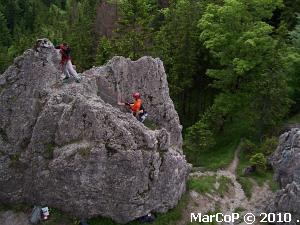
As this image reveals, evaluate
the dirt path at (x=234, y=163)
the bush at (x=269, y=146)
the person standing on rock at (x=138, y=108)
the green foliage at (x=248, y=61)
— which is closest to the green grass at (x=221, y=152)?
the dirt path at (x=234, y=163)

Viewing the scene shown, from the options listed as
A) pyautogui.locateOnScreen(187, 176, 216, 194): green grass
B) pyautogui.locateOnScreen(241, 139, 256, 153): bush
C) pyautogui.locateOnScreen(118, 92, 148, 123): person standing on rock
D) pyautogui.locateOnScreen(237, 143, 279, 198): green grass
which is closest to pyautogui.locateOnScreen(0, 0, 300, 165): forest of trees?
pyautogui.locateOnScreen(241, 139, 256, 153): bush

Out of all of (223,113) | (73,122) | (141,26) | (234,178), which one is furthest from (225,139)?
(73,122)

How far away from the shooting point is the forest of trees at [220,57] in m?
43.8

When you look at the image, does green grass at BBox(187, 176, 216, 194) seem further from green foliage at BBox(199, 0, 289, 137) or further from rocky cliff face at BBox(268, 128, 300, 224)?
green foliage at BBox(199, 0, 289, 137)

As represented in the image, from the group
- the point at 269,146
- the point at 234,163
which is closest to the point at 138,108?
the point at 234,163

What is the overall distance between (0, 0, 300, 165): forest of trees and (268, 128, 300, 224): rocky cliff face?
5536 millimetres

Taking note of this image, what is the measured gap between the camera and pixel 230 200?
3575cm

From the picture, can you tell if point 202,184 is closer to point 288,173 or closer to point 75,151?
point 288,173

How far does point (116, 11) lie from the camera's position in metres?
66.2

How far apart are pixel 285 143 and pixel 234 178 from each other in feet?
16.5

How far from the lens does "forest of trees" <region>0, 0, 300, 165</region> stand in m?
43.8

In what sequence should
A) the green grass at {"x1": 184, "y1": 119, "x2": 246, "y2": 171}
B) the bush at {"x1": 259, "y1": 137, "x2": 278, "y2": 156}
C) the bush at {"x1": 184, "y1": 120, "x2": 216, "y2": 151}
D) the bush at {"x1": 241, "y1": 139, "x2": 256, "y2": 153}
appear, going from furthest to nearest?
the bush at {"x1": 241, "y1": 139, "x2": 256, "y2": 153} → the bush at {"x1": 259, "y1": 137, "x2": 278, "y2": 156} → the bush at {"x1": 184, "y1": 120, "x2": 216, "y2": 151} → the green grass at {"x1": 184, "y1": 119, "x2": 246, "y2": 171}

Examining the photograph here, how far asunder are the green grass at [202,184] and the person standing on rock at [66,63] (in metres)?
11.5

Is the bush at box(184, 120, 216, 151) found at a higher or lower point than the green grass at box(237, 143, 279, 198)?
higher
